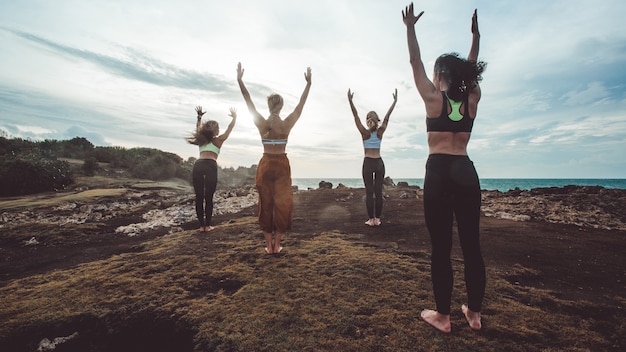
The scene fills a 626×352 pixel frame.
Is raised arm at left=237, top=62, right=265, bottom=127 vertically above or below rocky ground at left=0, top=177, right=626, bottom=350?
above

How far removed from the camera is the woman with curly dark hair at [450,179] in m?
2.68

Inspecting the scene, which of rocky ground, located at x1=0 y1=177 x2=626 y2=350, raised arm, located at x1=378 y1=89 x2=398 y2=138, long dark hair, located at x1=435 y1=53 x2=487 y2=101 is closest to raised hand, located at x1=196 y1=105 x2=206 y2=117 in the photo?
→ rocky ground, located at x1=0 y1=177 x2=626 y2=350

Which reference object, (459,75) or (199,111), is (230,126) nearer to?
(199,111)

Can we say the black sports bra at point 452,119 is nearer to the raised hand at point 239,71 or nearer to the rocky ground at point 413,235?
the rocky ground at point 413,235

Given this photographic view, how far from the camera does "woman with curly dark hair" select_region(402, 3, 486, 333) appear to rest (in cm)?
268

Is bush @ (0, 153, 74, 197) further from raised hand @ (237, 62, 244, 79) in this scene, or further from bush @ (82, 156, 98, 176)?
raised hand @ (237, 62, 244, 79)

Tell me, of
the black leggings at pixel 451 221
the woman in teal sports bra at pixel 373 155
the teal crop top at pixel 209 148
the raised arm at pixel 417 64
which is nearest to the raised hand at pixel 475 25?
the raised arm at pixel 417 64

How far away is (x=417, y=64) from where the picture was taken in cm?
279

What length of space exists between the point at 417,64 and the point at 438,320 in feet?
8.25

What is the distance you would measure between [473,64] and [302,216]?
7.22 metres

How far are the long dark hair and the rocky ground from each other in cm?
239

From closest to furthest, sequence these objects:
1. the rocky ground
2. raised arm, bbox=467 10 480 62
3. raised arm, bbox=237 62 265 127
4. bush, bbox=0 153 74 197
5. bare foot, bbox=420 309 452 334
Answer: bare foot, bbox=420 309 452 334
raised arm, bbox=467 10 480 62
the rocky ground
raised arm, bbox=237 62 265 127
bush, bbox=0 153 74 197

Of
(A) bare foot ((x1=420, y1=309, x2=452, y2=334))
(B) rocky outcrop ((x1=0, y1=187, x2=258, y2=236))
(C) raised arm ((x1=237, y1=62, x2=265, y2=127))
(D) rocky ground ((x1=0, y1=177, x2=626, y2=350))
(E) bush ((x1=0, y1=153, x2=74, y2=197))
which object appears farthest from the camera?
(E) bush ((x1=0, y1=153, x2=74, y2=197))

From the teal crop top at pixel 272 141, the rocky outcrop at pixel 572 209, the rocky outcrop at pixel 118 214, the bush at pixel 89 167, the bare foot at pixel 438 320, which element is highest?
the teal crop top at pixel 272 141
